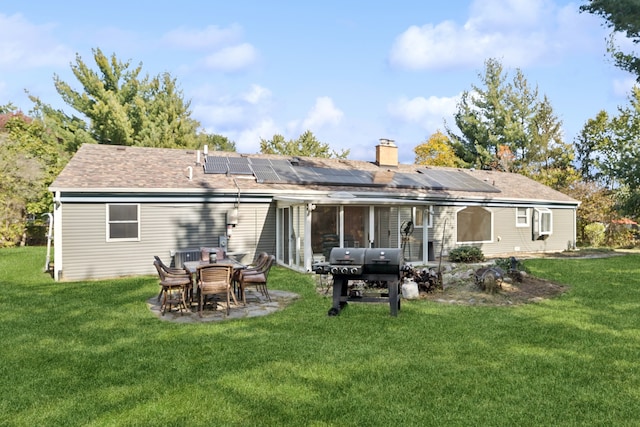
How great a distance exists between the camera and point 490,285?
873 centimetres

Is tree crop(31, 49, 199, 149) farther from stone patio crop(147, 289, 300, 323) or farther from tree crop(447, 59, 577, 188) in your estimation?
tree crop(447, 59, 577, 188)

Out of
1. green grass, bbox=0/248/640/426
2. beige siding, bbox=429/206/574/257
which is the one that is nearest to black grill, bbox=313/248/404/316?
green grass, bbox=0/248/640/426

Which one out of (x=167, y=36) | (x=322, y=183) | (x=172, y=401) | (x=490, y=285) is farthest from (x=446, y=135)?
(x=172, y=401)

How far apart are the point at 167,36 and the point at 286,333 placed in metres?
12.4

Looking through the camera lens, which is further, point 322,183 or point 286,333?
point 322,183

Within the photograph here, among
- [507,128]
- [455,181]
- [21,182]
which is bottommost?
[21,182]

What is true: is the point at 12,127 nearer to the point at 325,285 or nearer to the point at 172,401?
the point at 325,285

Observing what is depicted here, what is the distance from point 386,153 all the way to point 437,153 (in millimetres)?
16373

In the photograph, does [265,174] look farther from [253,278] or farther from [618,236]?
[618,236]

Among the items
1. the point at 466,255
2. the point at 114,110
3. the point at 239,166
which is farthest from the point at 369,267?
the point at 114,110

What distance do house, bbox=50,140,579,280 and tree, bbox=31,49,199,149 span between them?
36.9 feet

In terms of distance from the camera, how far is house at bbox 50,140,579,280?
1220 cm

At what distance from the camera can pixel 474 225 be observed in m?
18.1

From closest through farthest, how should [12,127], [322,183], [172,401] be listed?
1. [172,401]
2. [322,183]
3. [12,127]
